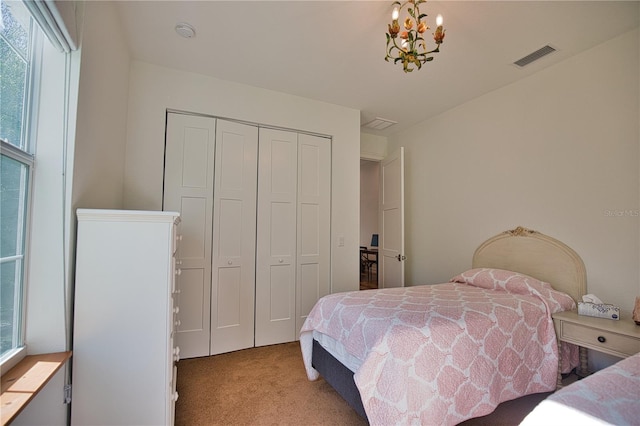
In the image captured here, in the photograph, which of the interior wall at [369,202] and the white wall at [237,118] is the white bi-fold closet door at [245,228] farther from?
the interior wall at [369,202]

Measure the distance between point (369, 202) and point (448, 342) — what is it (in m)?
6.42

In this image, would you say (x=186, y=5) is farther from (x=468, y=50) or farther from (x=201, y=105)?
(x=468, y=50)

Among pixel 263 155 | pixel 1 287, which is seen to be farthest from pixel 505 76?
pixel 1 287

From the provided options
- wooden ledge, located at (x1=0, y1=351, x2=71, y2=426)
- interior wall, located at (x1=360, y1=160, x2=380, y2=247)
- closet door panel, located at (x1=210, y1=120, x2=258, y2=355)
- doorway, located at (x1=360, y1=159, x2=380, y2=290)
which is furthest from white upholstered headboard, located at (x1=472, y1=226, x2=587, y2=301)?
interior wall, located at (x1=360, y1=160, x2=380, y2=247)

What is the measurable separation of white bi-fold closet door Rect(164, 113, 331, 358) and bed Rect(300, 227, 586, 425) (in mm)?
948

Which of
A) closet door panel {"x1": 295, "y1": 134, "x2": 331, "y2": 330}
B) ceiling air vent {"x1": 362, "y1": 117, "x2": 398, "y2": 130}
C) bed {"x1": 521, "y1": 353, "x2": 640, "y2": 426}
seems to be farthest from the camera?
ceiling air vent {"x1": 362, "y1": 117, "x2": 398, "y2": 130}

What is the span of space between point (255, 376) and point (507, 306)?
2007 mm

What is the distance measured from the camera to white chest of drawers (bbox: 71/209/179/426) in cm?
131

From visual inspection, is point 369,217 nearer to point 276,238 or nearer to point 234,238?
point 276,238

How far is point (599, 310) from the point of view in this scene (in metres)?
1.98

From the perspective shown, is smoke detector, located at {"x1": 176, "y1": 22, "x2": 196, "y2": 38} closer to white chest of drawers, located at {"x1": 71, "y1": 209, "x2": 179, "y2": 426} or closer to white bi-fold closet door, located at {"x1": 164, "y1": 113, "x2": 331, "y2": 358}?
white bi-fold closet door, located at {"x1": 164, "y1": 113, "x2": 331, "y2": 358}

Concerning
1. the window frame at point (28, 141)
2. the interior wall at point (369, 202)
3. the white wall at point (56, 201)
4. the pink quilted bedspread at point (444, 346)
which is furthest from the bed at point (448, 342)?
the interior wall at point (369, 202)

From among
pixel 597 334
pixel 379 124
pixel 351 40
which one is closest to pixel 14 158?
pixel 351 40

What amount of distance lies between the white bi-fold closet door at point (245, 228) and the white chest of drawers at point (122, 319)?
1173mm
